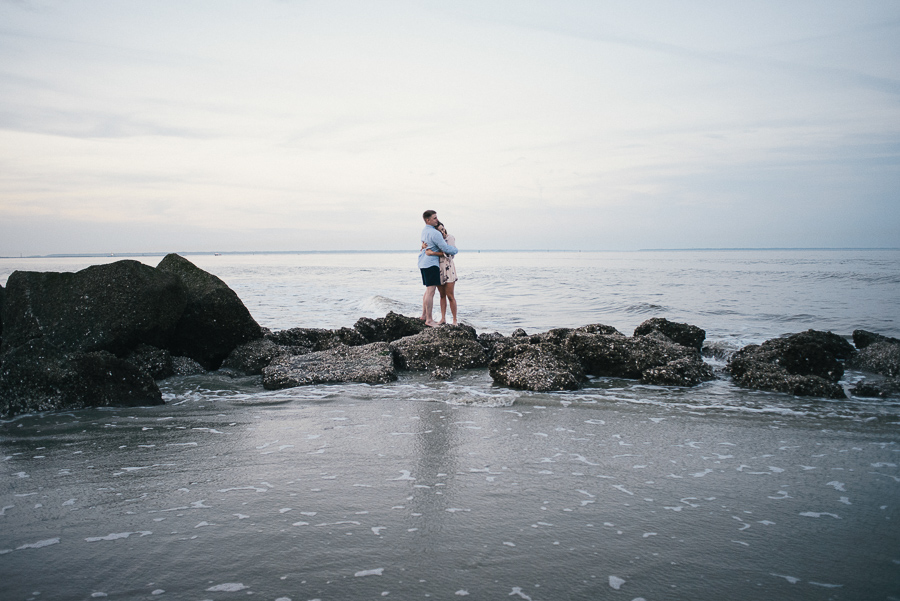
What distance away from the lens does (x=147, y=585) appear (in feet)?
7.25

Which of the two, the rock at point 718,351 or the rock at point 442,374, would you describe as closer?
the rock at point 442,374

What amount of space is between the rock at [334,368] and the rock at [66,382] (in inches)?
48.4

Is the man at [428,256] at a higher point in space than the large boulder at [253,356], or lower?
higher

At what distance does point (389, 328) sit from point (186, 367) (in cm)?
301

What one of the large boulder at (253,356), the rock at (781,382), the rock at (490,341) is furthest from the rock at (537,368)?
the large boulder at (253,356)

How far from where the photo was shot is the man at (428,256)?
9375mm

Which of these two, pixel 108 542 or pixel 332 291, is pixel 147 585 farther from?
pixel 332 291

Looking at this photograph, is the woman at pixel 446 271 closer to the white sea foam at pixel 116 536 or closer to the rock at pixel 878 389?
the rock at pixel 878 389

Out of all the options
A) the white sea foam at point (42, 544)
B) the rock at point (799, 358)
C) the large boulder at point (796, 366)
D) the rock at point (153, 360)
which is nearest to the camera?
the white sea foam at point (42, 544)

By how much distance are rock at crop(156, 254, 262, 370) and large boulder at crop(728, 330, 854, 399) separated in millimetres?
6168

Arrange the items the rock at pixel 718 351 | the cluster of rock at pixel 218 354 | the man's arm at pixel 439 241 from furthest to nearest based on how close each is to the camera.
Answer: the man's arm at pixel 439 241, the rock at pixel 718 351, the cluster of rock at pixel 218 354

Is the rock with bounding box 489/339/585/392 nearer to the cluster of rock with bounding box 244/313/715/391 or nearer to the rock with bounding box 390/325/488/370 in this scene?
the cluster of rock with bounding box 244/313/715/391

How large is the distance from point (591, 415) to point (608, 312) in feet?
33.6

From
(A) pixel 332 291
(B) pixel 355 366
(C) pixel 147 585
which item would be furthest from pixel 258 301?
(C) pixel 147 585
